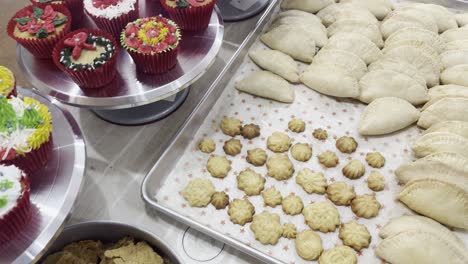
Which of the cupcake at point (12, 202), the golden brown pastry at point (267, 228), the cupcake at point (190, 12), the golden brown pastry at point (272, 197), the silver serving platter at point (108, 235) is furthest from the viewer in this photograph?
the cupcake at point (190, 12)

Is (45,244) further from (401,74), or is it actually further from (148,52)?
(401,74)

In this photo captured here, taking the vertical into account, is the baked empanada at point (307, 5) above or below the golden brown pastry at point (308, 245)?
above

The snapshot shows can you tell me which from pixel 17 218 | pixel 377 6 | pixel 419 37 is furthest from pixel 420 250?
pixel 377 6

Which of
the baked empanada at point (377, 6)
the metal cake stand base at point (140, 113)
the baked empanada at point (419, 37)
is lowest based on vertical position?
the metal cake stand base at point (140, 113)

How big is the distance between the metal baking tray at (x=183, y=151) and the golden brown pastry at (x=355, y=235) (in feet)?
0.85

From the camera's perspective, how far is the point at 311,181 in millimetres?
1569

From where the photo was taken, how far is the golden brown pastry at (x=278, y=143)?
1.68 m

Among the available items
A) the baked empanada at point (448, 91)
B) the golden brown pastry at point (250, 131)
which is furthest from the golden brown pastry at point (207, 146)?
the baked empanada at point (448, 91)

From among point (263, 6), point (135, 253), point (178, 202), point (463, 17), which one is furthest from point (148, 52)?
point (463, 17)

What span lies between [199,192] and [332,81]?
0.79 meters

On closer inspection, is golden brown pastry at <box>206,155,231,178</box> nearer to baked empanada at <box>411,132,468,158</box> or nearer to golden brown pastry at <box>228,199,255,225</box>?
golden brown pastry at <box>228,199,255,225</box>

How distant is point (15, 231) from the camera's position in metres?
1.10

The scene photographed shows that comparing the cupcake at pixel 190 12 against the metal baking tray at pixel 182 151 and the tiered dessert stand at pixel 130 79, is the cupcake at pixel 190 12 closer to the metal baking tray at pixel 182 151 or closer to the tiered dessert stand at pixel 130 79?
the tiered dessert stand at pixel 130 79

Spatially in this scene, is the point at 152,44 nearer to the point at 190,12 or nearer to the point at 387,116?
the point at 190,12
